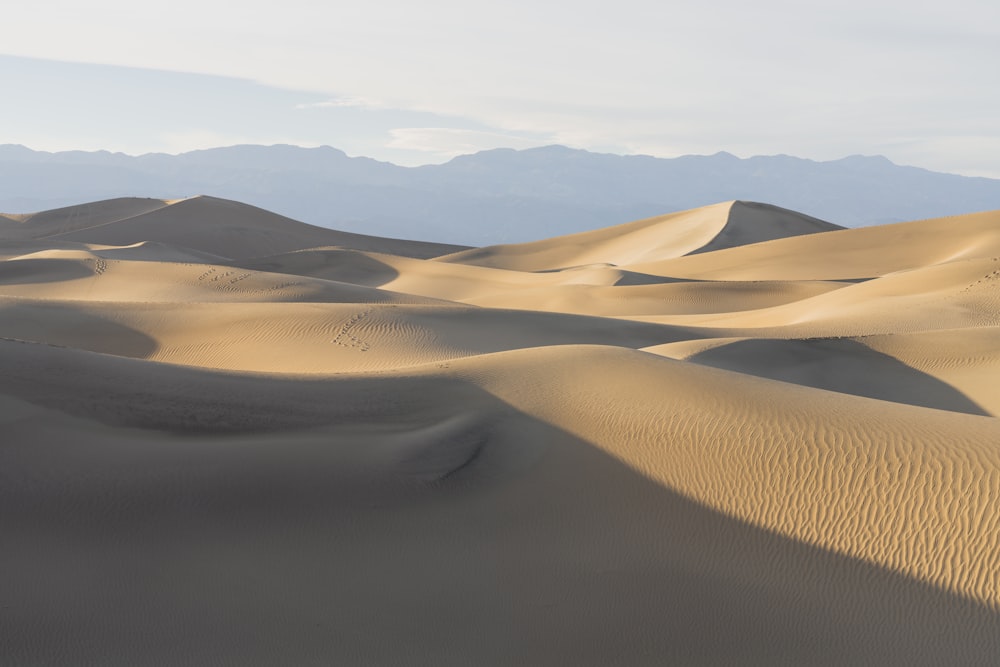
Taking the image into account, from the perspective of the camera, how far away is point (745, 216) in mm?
43750

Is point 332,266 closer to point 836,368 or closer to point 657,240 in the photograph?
point 657,240

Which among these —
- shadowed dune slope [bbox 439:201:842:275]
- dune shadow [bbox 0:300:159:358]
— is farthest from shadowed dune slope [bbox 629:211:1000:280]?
dune shadow [bbox 0:300:159:358]

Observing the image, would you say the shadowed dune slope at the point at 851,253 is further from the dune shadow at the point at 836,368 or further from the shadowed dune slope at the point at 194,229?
the shadowed dune slope at the point at 194,229

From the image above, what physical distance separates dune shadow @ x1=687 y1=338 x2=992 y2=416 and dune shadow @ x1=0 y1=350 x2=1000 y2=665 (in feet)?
17.5

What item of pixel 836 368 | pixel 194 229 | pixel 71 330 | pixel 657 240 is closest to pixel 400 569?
pixel 836 368

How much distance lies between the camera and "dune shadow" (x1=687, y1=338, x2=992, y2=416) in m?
10.7

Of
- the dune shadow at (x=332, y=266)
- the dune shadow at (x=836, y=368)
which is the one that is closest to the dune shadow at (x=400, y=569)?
the dune shadow at (x=836, y=368)

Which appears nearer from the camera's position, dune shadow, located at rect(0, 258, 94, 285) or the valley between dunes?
the valley between dunes

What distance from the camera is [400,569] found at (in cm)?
514

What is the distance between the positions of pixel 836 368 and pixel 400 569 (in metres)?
7.90

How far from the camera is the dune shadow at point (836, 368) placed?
10734 millimetres

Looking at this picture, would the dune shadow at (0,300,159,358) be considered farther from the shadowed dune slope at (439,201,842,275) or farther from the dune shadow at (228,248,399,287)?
the shadowed dune slope at (439,201,842,275)

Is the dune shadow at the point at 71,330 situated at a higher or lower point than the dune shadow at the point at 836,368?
higher

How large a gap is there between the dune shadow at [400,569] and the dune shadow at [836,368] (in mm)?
Result: 5340
